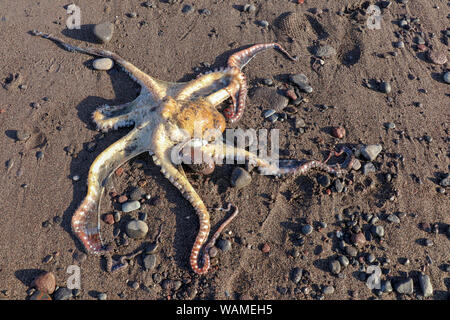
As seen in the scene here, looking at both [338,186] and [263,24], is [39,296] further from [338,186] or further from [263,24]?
[263,24]


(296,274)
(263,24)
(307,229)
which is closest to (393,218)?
(307,229)

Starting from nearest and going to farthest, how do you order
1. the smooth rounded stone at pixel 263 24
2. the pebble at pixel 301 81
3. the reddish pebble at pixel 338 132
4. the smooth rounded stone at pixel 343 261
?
the smooth rounded stone at pixel 343 261 → the reddish pebble at pixel 338 132 → the pebble at pixel 301 81 → the smooth rounded stone at pixel 263 24

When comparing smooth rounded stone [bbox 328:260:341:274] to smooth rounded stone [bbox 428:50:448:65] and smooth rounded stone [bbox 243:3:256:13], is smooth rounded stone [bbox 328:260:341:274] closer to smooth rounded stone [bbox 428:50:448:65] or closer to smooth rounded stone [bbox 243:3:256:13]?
smooth rounded stone [bbox 428:50:448:65]

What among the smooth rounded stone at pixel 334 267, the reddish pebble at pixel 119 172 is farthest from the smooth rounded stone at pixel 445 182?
the reddish pebble at pixel 119 172

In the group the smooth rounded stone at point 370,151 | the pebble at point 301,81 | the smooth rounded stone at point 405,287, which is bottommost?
the smooth rounded stone at point 405,287

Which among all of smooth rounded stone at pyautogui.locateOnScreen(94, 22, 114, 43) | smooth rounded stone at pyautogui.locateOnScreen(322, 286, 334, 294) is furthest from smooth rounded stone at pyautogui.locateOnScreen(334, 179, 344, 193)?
smooth rounded stone at pyautogui.locateOnScreen(94, 22, 114, 43)

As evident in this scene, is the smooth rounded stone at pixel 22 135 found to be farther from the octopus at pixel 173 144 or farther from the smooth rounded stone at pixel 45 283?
the smooth rounded stone at pixel 45 283
